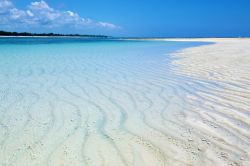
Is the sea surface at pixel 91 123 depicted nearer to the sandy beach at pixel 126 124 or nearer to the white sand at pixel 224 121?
the sandy beach at pixel 126 124

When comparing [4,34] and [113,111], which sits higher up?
[113,111]

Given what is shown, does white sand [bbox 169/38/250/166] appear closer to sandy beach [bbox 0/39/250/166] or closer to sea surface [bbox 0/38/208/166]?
sandy beach [bbox 0/39/250/166]

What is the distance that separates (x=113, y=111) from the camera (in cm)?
363

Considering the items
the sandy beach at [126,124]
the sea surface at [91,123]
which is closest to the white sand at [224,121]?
the sandy beach at [126,124]

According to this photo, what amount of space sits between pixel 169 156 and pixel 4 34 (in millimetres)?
97262

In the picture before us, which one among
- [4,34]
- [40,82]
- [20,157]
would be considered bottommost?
[4,34]

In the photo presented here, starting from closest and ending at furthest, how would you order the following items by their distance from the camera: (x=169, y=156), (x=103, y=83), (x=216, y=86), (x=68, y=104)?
(x=169, y=156) < (x=68, y=104) < (x=216, y=86) < (x=103, y=83)

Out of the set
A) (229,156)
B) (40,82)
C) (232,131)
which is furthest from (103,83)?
(229,156)

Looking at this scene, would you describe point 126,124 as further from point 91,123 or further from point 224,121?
point 224,121

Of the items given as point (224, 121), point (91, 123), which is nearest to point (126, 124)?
point (91, 123)

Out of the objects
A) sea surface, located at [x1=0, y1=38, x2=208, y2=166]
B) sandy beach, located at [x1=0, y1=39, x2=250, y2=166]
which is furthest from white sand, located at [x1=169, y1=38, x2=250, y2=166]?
sea surface, located at [x1=0, y1=38, x2=208, y2=166]

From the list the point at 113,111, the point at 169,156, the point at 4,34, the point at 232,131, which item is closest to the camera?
the point at 169,156

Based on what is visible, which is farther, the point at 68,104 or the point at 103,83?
the point at 103,83

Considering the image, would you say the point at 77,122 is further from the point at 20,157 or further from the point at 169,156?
the point at 169,156
